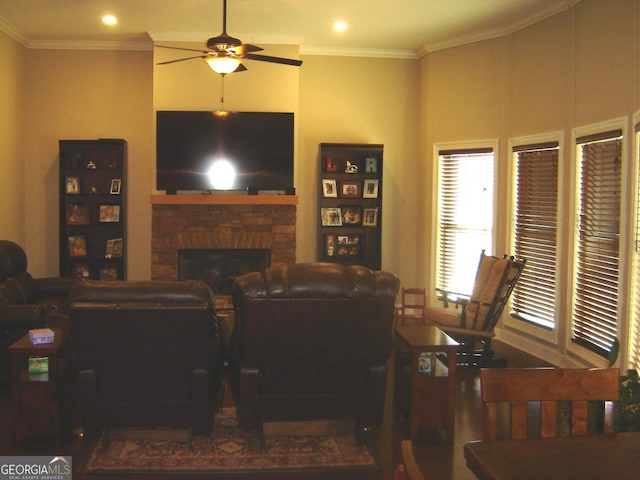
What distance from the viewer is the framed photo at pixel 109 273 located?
284 inches

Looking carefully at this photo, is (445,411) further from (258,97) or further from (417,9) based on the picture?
(258,97)

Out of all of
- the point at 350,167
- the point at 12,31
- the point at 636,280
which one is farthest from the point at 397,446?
the point at 12,31

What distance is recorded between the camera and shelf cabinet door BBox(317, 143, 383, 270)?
7375mm

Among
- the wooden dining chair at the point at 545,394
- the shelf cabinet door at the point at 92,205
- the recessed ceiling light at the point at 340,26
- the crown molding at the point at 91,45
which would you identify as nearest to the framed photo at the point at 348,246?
the recessed ceiling light at the point at 340,26

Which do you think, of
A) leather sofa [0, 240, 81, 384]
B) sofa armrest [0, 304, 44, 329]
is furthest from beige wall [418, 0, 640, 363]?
sofa armrest [0, 304, 44, 329]

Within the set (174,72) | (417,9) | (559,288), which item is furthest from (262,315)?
(174,72)

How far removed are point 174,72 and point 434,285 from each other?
3.98 m

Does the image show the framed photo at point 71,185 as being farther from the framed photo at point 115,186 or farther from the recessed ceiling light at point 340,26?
the recessed ceiling light at point 340,26

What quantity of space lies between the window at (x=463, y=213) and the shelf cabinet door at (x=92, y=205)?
12.6 feet

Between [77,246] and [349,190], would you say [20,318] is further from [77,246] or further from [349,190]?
[349,190]

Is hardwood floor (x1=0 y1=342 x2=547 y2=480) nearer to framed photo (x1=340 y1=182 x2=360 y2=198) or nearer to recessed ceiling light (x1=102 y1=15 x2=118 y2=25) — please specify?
framed photo (x1=340 y1=182 x2=360 y2=198)

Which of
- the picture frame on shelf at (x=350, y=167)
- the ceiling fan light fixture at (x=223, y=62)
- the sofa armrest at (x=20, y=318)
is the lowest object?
the sofa armrest at (x=20, y=318)

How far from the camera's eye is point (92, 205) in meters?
7.22

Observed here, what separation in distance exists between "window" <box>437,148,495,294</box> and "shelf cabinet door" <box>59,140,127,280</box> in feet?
12.6
